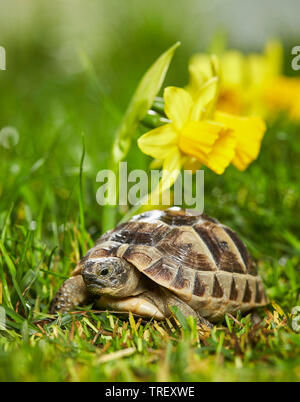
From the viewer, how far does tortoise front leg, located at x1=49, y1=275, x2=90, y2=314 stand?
1.98 meters

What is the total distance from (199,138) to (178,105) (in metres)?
0.18

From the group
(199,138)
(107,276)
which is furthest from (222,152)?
(107,276)

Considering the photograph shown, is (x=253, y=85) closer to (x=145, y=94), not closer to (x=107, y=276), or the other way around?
(x=145, y=94)

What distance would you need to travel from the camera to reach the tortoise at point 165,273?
1898mm

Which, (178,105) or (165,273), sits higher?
(178,105)

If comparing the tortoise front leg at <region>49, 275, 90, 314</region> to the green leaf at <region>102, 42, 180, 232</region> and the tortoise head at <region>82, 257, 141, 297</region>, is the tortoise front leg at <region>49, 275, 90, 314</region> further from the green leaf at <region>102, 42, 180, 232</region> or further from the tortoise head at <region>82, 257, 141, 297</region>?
the green leaf at <region>102, 42, 180, 232</region>

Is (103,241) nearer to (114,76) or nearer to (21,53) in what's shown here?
(114,76)

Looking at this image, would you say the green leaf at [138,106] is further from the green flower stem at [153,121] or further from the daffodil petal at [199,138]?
the daffodil petal at [199,138]

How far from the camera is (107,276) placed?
1.87m

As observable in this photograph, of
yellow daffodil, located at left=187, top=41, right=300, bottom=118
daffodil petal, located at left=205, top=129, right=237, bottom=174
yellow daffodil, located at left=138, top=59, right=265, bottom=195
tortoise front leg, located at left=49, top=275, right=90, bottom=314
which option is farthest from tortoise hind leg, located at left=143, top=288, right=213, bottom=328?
yellow daffodil, located at left=187, top=41, right=300, bottom=118

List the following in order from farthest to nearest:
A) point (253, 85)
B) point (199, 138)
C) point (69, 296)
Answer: point (253, 85), point (199, 138), point (69, 296)

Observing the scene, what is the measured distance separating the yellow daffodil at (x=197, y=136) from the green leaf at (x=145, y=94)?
4.4 inches
